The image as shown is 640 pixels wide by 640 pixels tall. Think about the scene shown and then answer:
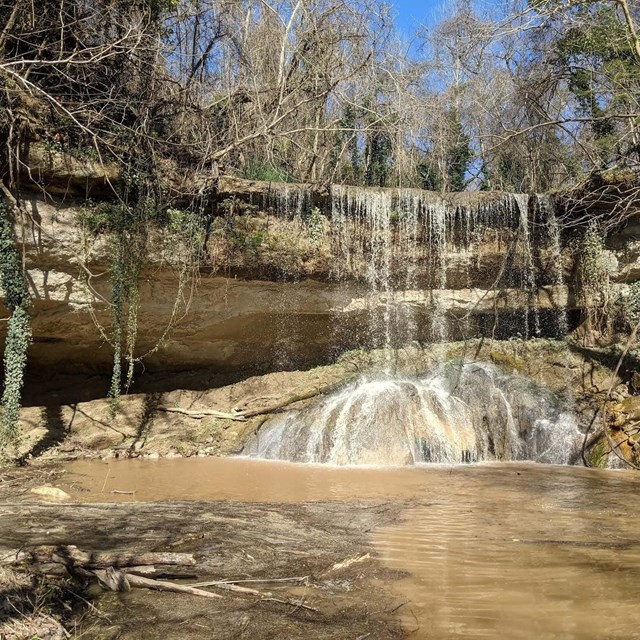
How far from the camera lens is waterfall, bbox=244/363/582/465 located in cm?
984

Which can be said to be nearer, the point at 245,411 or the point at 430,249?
the point at 245,411

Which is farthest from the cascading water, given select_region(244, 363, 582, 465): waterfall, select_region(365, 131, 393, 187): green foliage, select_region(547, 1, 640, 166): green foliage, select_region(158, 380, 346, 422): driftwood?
select_region(365, 131, 393, 187): green foliage

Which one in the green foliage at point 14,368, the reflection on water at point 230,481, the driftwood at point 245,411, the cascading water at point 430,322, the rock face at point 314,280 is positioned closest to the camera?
the reflection on water at point 230,481

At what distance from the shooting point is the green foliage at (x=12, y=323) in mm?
9500

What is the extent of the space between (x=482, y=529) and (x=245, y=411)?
25.1 ft

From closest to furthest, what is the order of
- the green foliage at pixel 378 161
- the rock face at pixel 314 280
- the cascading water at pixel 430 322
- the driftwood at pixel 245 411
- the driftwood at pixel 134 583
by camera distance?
the driftwood at pixel 134 583, the cascading water at pixel 430 322, the rock face at pixel 314 280, the driftwood at pixel 245 411, the green foliage at pixel 378 161

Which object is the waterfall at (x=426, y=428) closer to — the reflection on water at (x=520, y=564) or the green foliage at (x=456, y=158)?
the reflection on water at (x=520, y=564)

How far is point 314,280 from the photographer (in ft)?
41.5

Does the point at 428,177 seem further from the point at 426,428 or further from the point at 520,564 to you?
the point at 520,564

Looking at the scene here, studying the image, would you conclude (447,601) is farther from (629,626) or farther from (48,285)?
(48,285)

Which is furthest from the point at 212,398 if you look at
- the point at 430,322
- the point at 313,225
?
the point at 430,322

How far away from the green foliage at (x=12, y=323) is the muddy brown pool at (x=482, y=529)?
142 centimetres

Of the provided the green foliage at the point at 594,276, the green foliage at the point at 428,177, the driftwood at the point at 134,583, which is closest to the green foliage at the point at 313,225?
the green foliage at the point at 594,276

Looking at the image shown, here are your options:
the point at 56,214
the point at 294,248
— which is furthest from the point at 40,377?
the point at 294,248
